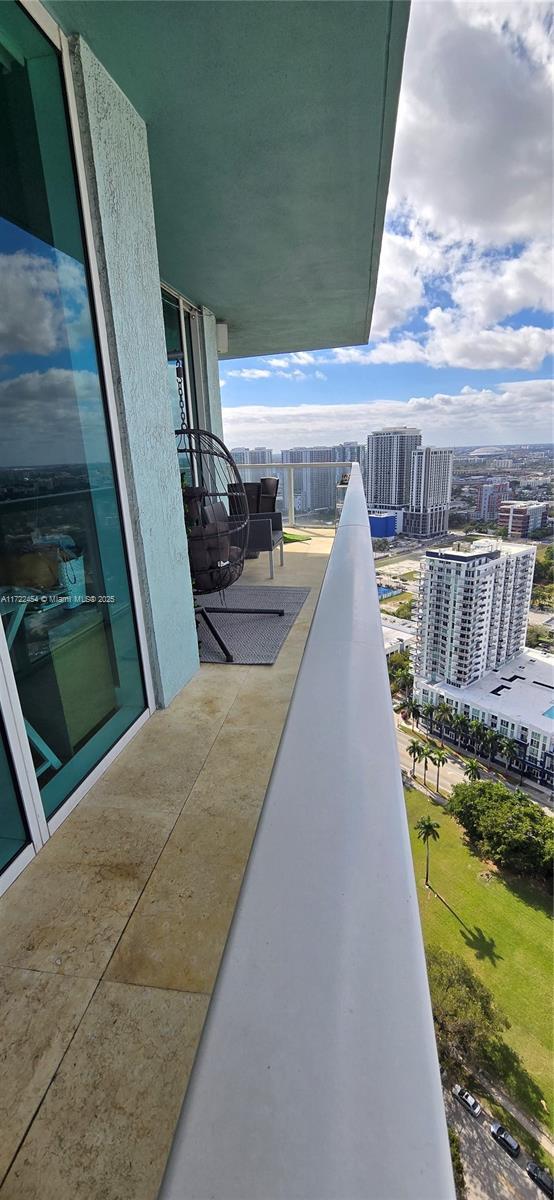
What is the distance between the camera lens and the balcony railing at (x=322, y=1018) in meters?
0.22

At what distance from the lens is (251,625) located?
3.99 m

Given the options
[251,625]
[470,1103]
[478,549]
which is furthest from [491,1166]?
[478,549]

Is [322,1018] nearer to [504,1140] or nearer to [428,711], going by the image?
[504,1140]

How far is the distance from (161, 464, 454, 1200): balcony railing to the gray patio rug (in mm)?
2881

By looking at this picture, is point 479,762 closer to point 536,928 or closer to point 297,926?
point 536,928

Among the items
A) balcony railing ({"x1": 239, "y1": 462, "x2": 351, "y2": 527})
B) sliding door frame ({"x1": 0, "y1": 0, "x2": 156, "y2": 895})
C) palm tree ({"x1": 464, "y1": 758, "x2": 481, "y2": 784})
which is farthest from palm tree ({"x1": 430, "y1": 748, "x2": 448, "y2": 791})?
sliding door frame ({"x1": 0, "y1": 0, "x2": 156, "y2": 895})

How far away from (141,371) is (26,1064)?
8.45ft

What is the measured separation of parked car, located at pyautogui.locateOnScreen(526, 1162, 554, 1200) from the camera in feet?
26.1

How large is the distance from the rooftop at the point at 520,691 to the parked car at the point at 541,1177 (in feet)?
36.6

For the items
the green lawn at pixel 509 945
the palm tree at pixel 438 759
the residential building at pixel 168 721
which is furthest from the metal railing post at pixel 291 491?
the palm tree at pixel 438 759

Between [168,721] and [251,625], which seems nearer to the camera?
[168,721]

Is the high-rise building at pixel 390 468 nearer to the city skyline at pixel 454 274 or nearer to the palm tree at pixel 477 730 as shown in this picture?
the city skyline at pixel 454 274

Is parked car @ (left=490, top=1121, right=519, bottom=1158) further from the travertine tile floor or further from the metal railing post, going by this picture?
the travertine tile floor

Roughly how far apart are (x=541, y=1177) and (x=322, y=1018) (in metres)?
12.6
